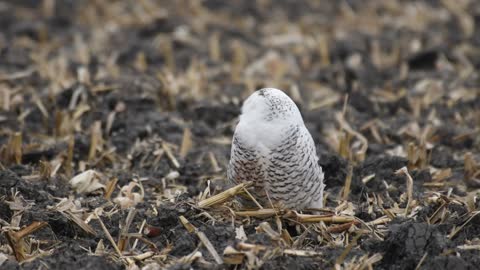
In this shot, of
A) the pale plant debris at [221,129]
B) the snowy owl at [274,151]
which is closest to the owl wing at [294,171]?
the snowy owl at [274,151]

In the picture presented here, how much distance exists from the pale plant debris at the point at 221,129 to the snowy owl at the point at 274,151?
99 millimetres

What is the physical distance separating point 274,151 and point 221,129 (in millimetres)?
2383

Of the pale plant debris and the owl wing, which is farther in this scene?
the owl wing

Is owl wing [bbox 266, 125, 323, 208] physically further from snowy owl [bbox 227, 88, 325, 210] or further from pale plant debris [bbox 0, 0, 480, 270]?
pale plant debris [bbox 0, 0, 480, 270]

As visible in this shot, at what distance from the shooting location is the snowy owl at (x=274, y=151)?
461cm

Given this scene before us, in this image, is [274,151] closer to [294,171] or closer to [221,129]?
[294,171]

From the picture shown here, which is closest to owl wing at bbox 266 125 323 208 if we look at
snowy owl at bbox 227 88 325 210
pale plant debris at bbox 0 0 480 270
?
snowy owl at bbox 227 88 325 210

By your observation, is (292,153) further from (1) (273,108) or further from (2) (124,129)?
(2) (124,129)

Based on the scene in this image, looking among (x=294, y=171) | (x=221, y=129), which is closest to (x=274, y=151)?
(x=294, y=171)

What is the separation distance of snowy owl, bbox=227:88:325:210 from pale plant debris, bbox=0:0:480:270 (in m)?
0.10

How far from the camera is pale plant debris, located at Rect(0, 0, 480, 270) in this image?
4520mm

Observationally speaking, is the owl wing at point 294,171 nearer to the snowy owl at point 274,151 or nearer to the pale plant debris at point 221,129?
the snowy owl at point 274,151

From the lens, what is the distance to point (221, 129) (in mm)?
6957

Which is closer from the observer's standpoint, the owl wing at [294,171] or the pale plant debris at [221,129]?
the pale plant debris at [221,129]
